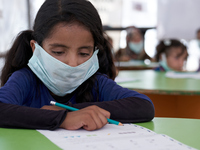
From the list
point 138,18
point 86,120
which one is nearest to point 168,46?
point 86,120

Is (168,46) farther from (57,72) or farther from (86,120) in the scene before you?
(86,120)

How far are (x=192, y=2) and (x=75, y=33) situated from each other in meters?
2.09

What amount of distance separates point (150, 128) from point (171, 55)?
8.49 ft

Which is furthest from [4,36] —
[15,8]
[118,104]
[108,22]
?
[108,22]

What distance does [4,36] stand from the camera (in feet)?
11.0

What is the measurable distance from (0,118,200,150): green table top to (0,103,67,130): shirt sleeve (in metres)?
0.02

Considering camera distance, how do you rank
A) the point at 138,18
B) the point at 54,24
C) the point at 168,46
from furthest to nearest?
the point at 138,18, the point at 168,46, the point at 54,24

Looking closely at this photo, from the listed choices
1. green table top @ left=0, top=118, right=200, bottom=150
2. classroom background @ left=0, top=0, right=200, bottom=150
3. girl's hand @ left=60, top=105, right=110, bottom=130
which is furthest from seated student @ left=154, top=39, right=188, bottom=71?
girl's hand @ left=60, top=105, right=110, bottom=130

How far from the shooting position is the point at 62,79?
1.00 meters

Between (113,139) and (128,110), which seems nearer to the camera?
(113,139)

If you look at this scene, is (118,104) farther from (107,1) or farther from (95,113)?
(107,1)

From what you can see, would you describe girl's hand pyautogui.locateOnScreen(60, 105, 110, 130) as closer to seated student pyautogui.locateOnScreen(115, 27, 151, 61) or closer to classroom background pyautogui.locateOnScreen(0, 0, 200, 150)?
classroom background pyautogui.locateOnScreen(0, 0, 200, 150)

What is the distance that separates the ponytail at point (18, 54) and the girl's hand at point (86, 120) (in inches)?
18.6

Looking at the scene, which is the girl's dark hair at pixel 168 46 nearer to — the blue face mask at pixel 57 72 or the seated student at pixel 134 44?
the seated student at pixel 134 44
